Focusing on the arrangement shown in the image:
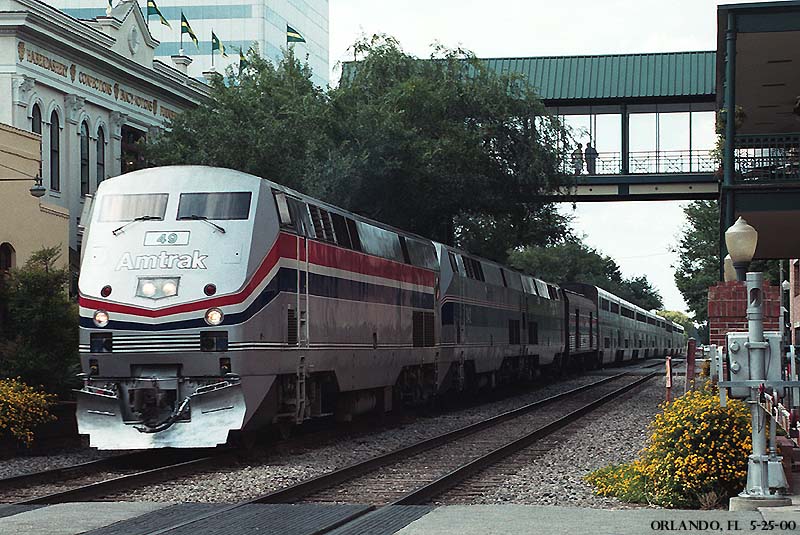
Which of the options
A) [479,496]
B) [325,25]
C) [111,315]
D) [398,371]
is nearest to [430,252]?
[398,371]

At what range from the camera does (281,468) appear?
57.4 ft

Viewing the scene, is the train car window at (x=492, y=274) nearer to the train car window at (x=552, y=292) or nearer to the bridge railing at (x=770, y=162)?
the train car window at (x=552, y=292)

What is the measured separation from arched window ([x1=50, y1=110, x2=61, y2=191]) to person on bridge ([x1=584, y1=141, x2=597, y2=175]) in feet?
75.2

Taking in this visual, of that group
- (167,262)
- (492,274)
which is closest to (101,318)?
(167,262)

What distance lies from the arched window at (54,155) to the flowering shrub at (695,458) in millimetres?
30024

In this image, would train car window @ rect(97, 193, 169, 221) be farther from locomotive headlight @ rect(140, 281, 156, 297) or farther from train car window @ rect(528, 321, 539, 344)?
train car window @ rect(528, 321, 539, 344)

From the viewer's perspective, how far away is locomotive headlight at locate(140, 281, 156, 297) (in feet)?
58.1

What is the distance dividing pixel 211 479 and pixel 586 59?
43.5 meters

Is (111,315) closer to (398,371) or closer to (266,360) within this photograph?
(266,360)

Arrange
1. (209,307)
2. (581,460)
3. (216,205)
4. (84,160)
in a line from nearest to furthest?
(209,307), (216,205), (581,460), (84,160)

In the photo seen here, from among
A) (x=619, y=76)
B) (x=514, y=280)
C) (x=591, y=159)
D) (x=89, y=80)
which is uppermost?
(x=619, y=76)

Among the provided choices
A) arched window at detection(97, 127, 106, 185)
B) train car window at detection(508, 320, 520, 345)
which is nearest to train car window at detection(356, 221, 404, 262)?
Answer: train car window at detection(508, 320, 520, 345)

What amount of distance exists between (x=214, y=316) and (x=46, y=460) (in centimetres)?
360

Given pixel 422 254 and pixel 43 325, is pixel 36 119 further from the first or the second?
pixel 43 325
